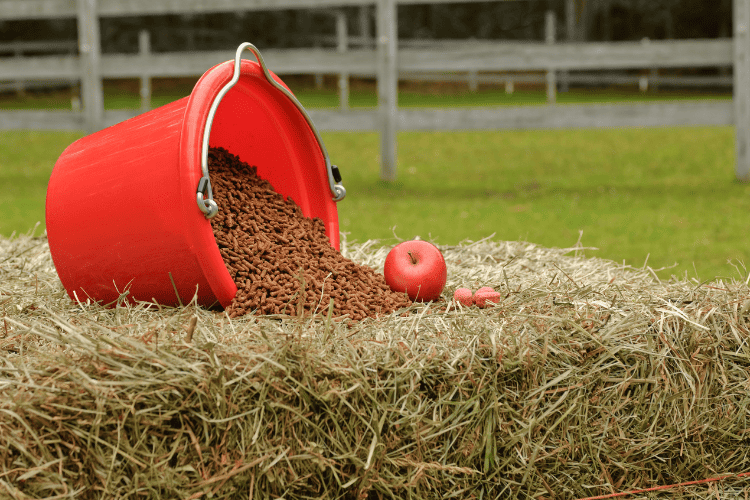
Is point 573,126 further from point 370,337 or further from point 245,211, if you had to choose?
point 370,337

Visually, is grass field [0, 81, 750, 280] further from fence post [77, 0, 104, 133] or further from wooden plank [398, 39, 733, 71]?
wooden plank [398, 39, 733, 71]

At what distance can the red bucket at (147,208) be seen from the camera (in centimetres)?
222

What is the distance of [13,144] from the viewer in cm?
848

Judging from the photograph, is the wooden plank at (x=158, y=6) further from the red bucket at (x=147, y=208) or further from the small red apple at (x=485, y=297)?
the small red apple at (x=485, y=297)

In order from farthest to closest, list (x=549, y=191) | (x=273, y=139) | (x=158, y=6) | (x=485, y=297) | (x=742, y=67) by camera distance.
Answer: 1. (x=158, y=6)
2. (x=549, y=191)
3. (x=742, y=67)
4. (x=273, y=139)
5. (x=485, y=297)

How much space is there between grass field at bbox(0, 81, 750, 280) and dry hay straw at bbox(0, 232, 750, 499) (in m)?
0.78

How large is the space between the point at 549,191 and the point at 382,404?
4518mm

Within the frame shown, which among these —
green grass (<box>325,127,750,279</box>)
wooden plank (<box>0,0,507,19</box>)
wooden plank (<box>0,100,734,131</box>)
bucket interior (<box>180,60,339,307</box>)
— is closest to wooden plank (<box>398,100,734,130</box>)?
wooden plank (<box>0,100,734,131</box>)

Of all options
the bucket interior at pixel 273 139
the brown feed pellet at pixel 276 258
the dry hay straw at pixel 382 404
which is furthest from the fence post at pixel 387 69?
the dry hay straw at pixel 382 404

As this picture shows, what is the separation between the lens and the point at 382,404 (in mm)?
1794

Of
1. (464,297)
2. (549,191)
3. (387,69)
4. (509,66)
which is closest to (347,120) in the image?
(387,69)

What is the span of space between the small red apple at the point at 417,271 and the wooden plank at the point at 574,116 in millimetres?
3449

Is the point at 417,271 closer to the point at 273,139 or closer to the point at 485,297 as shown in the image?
the point at 485,297

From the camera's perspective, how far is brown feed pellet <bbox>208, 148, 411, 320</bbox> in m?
2.34
